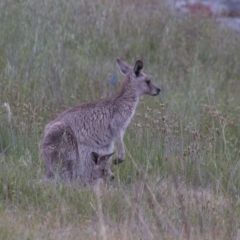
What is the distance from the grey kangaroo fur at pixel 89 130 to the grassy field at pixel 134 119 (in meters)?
0.21

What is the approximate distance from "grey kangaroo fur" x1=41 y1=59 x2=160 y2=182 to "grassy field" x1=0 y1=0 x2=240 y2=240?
21cm

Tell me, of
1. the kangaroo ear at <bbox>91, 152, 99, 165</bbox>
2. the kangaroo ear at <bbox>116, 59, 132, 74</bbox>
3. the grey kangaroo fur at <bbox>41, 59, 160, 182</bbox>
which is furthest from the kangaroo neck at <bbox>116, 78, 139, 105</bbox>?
the kangaroo ear at <bbox>91, 152, 99, 165</bbox>

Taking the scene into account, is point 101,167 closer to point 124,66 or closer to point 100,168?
point 100,168

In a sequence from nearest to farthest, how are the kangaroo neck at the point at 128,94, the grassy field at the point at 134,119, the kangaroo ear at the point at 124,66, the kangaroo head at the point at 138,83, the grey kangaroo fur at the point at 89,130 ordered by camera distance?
the grassy field at the point at 134,119 < the grey kangaroo fur at the point at 89,130 < the kangaroo neck at the point at 128,94 < the kangaroo head at the point at 138,83 < the kangaroo ear at the point at 124,66

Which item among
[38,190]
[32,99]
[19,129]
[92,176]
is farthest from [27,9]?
[38,190]

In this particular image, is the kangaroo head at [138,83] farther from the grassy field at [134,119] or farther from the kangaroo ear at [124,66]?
the grassy field at [134,119]

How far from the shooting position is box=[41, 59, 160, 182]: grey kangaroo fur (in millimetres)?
7379

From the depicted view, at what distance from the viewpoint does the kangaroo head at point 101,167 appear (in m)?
7.51

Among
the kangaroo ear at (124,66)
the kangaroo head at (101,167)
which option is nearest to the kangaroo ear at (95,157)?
the kangaroo head at (101,167)

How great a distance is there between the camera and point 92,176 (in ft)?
24.8

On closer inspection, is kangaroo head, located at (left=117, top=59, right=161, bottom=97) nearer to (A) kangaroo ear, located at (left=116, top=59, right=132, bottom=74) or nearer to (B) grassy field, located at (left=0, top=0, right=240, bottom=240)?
(A) kangaroo ear, located at (left=116, top=59, right=132, bottom=74)

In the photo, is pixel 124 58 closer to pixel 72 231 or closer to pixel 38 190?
pixel 38 190

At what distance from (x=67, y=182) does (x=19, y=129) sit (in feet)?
4.30

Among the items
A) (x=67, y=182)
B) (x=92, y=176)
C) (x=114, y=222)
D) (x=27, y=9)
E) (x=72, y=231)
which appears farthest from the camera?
(x=27, y=9)
